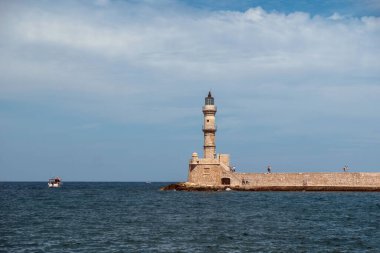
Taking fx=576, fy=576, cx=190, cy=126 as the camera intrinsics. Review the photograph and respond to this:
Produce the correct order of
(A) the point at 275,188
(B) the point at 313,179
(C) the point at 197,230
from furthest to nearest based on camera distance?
(A) the point at 275,188
(B) the point at 313,179
(C) the point at 197,230

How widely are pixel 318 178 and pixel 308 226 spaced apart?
3674 centimetres

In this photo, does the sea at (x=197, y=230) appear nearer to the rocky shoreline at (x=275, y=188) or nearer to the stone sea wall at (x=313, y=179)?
the stone sea wall at (x=313, y=179)

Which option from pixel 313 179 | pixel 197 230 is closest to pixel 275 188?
pixel 313 179

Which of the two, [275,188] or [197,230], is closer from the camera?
[197,230]

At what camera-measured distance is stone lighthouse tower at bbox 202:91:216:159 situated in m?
67.8

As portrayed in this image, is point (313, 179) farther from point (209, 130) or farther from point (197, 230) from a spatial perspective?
point (197, 230)

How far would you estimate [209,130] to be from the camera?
2672 inches

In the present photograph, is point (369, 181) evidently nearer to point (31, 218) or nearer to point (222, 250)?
point (31, 218)

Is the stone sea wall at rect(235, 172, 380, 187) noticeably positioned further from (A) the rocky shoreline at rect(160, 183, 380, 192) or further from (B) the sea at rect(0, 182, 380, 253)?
(B) the sea at rect(0, 182, 380, 253)

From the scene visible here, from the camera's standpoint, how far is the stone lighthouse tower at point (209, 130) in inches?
2670

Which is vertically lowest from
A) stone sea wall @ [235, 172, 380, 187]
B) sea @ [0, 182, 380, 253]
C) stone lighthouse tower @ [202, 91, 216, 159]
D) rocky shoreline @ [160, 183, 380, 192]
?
sea @ [0, 182, 380, 253]

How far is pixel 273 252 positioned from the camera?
22391 millimetres

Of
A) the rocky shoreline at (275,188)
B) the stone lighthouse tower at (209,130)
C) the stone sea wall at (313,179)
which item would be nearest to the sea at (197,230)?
the stone sea wall at (313,179)

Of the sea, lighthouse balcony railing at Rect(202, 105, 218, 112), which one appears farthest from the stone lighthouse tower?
the sea
